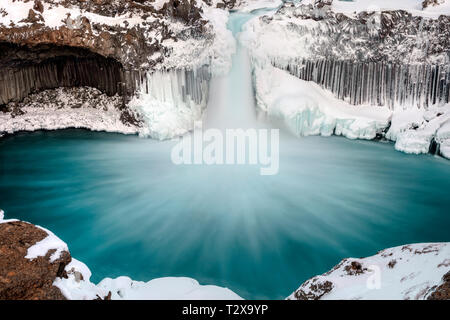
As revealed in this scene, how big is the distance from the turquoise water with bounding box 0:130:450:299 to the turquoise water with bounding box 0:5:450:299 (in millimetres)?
23

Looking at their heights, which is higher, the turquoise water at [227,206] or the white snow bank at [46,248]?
the white snow bank at [46,248]

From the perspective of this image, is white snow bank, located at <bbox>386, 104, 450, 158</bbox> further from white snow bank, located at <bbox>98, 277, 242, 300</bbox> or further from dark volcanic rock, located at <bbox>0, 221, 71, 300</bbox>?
dark volcanic rock, located at <bbox>0, 221, 71, 300</bbox>

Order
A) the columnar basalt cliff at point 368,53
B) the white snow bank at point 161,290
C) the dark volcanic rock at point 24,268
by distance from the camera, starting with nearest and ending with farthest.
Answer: the dark volcanic rock at point 24,268 → the white snow bank at point 161,290 → the columnar basalt cliff at point 368,53

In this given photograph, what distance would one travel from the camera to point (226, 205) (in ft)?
21.9

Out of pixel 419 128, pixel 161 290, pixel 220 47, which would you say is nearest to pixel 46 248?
pixel 161 290

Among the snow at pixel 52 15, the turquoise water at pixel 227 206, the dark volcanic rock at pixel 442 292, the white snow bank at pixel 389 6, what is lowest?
the turquoise water at pixel 227 206

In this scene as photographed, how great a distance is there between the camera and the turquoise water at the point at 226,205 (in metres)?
5.28

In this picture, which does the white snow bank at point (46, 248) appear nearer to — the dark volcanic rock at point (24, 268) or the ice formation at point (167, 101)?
the dark volcanic rock at point (24, 268)

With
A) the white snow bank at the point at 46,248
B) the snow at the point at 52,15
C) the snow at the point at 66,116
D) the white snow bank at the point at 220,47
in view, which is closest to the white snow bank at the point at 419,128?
the white snow bank at the point at 220,47

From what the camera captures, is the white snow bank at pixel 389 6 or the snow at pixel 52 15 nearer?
the snow at pixel 52 15

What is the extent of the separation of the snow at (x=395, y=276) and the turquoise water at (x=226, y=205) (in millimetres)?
1667

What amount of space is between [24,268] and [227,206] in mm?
4692

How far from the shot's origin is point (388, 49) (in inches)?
378
